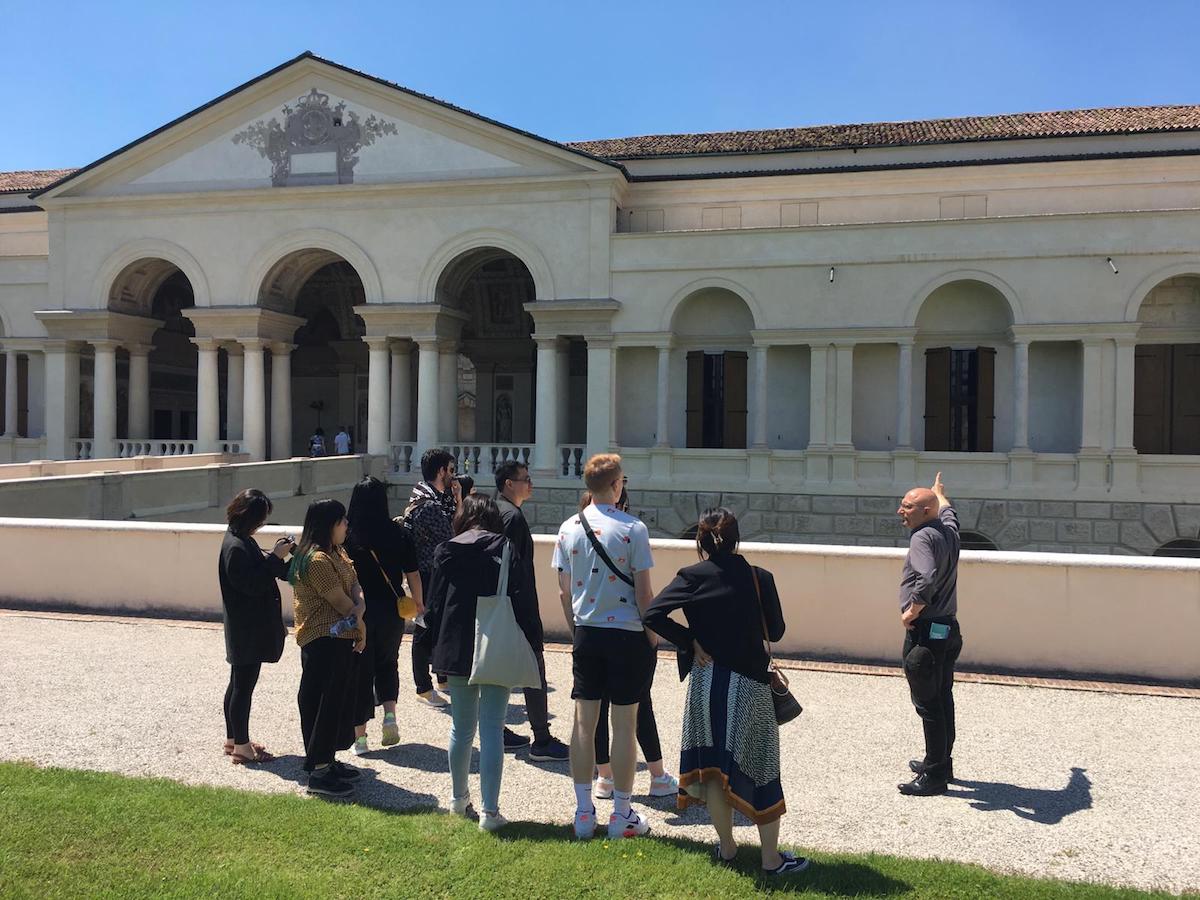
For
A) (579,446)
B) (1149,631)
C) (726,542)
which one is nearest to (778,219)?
(579,446)

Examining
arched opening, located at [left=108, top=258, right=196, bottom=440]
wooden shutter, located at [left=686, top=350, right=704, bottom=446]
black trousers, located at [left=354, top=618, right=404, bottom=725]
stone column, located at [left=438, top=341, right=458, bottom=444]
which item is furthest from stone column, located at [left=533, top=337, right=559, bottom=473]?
black trousers, located at [left=354, top=618, right=404, bottom=725]

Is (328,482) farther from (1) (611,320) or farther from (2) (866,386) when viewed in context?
(2) (866,386)

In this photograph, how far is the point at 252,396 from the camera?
22281 mm

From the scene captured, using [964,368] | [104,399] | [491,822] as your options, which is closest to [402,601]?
[491,822]

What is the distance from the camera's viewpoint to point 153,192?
22344 millimetres

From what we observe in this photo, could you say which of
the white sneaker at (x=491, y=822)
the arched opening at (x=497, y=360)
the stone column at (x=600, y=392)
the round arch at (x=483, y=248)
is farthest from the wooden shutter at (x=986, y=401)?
the white sneaker at (x=491, y=822)

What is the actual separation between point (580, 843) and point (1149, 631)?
6.13 m

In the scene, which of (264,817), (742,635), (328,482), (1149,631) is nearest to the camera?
(742,635)

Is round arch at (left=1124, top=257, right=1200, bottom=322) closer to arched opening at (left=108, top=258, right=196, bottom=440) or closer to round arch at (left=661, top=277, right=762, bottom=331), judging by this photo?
round arch at (left=661, top=277, right=762, bottom=331)

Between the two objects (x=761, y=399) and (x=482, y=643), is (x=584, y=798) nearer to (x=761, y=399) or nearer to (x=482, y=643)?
(x=482, y=643)

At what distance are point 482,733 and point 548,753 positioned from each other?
4.22 ft

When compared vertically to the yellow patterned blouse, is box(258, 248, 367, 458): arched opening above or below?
above

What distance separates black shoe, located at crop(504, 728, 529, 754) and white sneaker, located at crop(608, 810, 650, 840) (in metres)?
1.58

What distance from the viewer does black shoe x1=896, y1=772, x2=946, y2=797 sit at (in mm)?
5582
